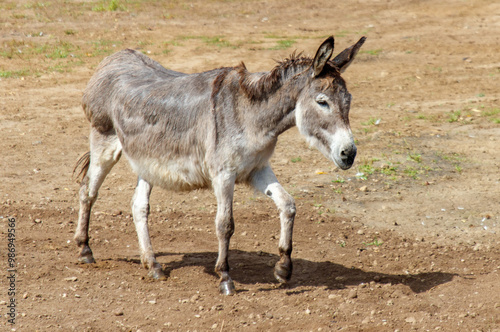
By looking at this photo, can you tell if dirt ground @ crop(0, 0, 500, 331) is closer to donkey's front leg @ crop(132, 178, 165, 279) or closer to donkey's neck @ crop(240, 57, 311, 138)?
donkey's front leg @ crop(132, 178, 165, 279)

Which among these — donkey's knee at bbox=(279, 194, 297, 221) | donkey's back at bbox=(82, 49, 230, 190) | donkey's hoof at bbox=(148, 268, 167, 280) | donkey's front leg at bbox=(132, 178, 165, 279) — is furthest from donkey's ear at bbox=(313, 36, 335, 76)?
donkey's hoof at bbox=(148, 268, 167, 280)

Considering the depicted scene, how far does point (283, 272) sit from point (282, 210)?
562 mm

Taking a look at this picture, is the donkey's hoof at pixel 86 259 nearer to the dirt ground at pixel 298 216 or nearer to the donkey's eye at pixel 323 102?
the dirt ground at pixel 298 216

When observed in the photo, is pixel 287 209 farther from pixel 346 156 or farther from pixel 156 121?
pixel 156 121

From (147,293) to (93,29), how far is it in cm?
1175

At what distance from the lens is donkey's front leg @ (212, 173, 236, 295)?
4766 millimetres

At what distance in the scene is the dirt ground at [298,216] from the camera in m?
4.64

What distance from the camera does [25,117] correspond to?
9914mm

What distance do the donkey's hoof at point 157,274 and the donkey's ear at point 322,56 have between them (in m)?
2.23

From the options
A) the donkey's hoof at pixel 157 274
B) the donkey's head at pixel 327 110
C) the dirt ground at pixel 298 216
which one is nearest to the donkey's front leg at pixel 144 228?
the donkey's hoof at pixel 157 274

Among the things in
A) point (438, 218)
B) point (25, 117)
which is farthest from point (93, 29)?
point (438, 218)

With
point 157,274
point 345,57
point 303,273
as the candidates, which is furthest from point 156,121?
point 303,273

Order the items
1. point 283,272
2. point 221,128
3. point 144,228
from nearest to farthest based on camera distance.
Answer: point 221,128
point 283,272
point 144,228

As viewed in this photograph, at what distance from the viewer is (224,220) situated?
4816 millimetres
